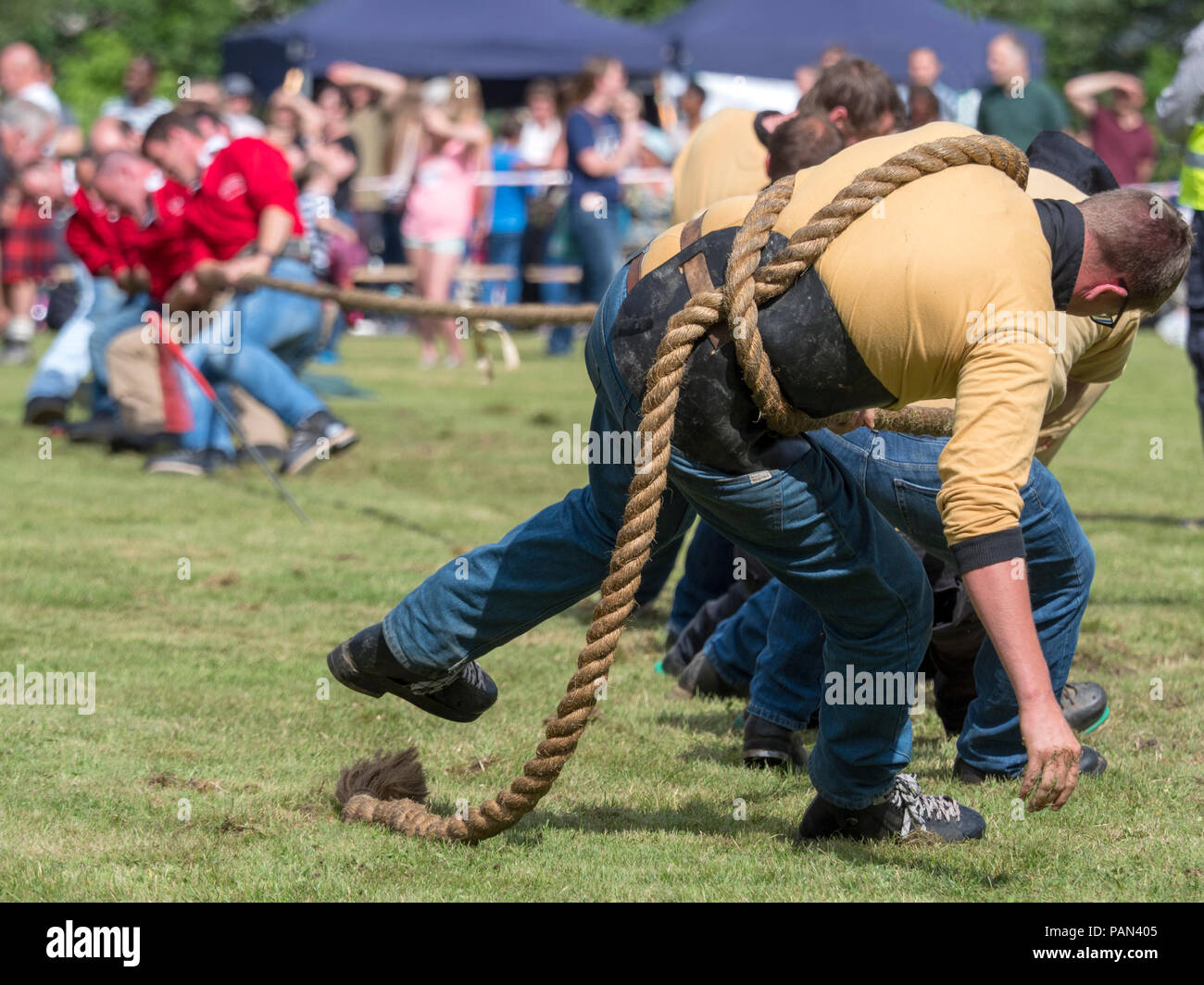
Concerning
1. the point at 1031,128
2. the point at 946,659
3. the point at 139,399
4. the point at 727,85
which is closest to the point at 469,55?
the point at 727,85

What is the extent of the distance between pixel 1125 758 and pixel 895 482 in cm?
115

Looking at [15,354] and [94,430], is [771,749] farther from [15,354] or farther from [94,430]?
[15,354]

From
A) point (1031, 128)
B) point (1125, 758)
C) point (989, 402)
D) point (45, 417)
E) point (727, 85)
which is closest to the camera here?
point (989, 402)

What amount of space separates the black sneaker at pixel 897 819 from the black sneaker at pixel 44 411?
25.9 ft

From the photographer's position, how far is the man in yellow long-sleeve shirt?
9.68ft

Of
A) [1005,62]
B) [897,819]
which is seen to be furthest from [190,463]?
[1005,62]

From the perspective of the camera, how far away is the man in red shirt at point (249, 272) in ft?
28.1

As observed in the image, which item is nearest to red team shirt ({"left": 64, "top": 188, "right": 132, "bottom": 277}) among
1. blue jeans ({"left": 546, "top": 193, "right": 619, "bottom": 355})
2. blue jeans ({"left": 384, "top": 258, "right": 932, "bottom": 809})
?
blue jeans ({"left": 546, "top": 193, "right": 619, "bottom": 355})

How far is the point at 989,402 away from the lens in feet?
9.59

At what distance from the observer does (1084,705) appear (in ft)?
14.7

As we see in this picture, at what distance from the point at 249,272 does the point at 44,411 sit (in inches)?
106

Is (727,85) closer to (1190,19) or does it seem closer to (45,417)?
(45,417)

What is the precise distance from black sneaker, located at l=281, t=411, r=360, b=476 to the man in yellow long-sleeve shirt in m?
4.69

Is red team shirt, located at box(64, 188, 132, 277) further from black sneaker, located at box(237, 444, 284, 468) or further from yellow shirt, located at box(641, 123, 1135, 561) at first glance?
yellow shirt, located at box(641, 123, 1135, 561)
